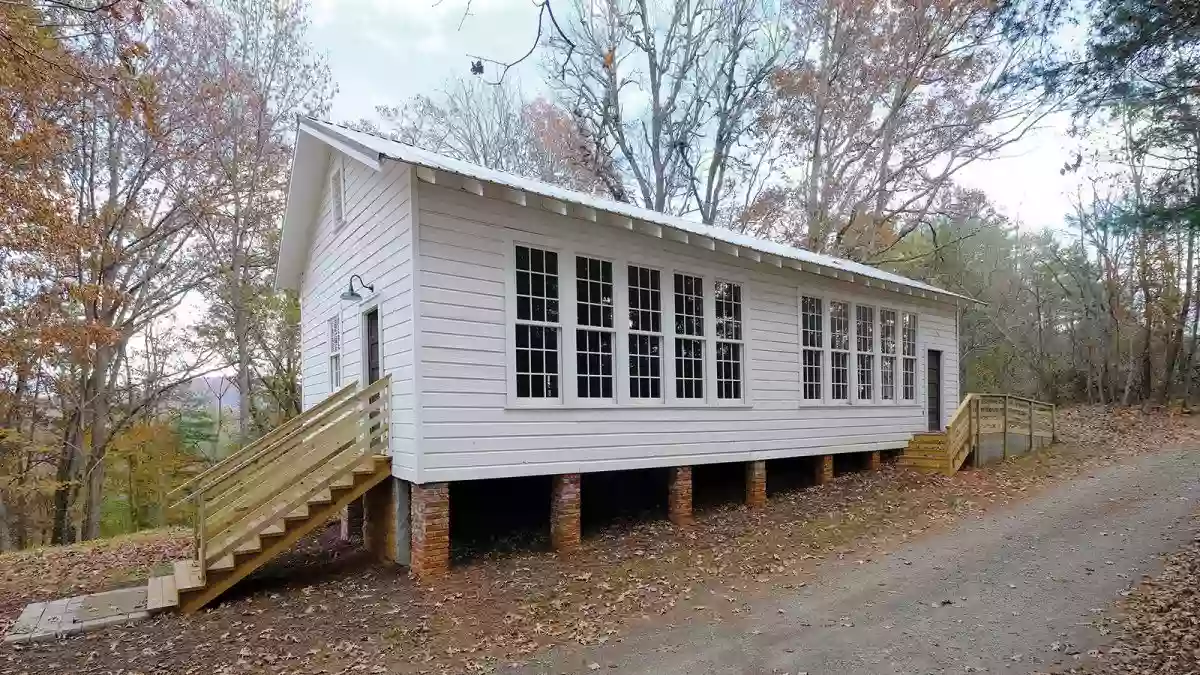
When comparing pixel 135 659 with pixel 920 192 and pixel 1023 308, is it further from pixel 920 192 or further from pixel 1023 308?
pixel 1023 308

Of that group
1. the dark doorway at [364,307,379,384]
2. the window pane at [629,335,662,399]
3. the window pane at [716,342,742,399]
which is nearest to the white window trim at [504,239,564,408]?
the window pane at [629,335,662,399]

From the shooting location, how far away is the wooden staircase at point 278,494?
7.29 m

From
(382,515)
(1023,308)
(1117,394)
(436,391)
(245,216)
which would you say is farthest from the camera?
(1023,308)

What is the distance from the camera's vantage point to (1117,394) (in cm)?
2539

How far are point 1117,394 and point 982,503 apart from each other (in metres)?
19.1

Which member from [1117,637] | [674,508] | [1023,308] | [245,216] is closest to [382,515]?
[674,508]

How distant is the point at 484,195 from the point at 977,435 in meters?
11.4

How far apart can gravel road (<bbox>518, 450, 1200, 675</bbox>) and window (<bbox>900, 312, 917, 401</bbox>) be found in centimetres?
450

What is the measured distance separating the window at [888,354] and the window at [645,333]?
6.09 m

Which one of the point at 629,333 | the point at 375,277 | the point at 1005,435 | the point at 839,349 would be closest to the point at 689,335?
the point at 629,333

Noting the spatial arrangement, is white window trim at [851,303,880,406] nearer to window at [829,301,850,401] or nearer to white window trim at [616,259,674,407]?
window at [829,301,850,401]

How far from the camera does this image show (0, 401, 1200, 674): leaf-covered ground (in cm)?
598

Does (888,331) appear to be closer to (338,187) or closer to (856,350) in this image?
(856,350)

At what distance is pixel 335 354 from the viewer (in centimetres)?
1145
